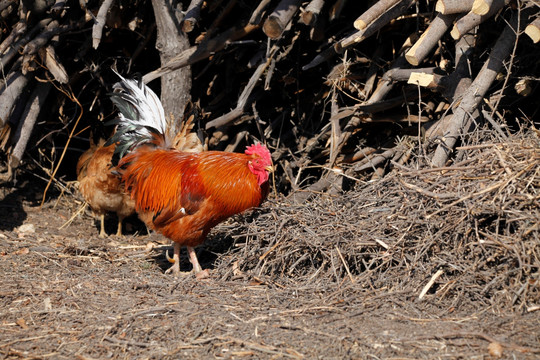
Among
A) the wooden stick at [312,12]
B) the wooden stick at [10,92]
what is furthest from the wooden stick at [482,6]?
the wooden stick at [10,92]

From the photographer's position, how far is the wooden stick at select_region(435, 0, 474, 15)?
406 cm

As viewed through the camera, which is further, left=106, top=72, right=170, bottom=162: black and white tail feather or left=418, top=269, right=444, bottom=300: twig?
left=106, top=72, right=170, bottom=162: black and white tail feather

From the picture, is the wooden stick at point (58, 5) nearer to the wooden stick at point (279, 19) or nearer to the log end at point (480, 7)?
the wooden stick at point (279, 19)

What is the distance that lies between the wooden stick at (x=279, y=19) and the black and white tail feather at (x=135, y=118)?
56.9 inches

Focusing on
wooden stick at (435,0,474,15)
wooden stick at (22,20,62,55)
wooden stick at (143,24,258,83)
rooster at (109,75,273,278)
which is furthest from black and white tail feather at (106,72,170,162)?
wooden stick at (435,0,474,15)

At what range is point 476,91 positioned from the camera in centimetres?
458

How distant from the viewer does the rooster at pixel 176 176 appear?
4867 millimetres

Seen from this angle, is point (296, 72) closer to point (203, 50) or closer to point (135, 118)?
point (203, 50)

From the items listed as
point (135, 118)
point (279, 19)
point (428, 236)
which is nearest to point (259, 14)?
point (279, 19)

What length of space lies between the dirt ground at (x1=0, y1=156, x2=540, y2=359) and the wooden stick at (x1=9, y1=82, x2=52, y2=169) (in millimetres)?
953

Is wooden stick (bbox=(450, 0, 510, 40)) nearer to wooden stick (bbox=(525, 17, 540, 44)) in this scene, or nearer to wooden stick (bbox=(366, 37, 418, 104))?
wooden stick (bbox=(525, 17, 540, 44))

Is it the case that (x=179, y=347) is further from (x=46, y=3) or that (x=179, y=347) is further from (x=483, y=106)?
(x=46, y=3)

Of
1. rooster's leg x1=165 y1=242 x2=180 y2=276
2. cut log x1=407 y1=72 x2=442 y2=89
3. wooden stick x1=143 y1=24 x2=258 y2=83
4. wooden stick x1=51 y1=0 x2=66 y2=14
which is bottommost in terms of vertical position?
rooster's leg x1=165 y1=242 x2=180 y2=276

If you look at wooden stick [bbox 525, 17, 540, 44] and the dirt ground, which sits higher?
wooden stick [bbox 525, 17, 540, 44]
